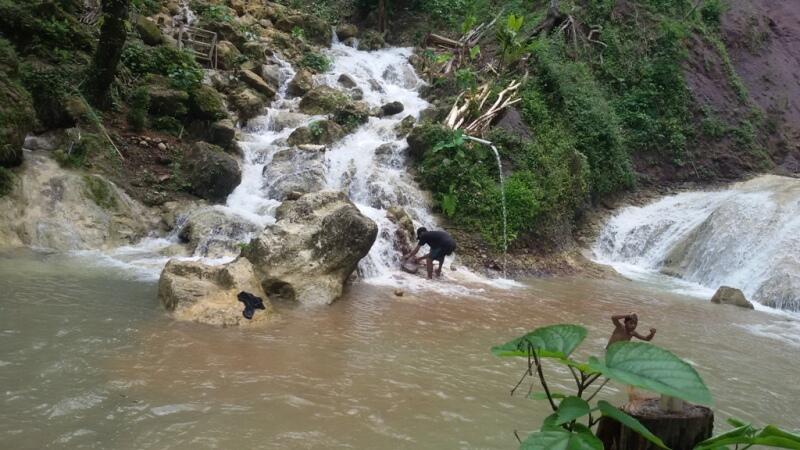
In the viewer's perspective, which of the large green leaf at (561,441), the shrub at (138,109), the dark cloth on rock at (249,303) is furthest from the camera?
the shrub at (138,109)

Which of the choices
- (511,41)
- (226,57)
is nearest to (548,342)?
(511,41)

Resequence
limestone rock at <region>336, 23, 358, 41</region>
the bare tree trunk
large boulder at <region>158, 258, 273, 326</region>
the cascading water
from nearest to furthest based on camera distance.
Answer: large boulder at <region>158, 258, 273, 326</region>, the cascading water, the bare tree trunk, limestone rock at <region>336, 23, 358, 41</region>

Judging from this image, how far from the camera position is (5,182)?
9008 mm

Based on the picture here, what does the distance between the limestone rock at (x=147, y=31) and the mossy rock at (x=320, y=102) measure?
410 centimetres

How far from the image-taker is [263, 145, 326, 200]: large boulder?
12.1 metres

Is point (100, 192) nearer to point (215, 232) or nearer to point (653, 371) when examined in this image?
point (215, 232)

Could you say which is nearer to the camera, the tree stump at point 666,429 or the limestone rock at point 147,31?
the tree stump at point 666,429

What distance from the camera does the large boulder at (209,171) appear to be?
36.5ft

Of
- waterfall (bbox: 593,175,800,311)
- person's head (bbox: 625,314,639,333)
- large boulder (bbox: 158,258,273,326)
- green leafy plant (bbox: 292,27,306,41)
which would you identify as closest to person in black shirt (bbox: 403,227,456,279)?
large boulder (bbox: 158,258,273,326)

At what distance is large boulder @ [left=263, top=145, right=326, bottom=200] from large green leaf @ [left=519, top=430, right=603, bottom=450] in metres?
10.9

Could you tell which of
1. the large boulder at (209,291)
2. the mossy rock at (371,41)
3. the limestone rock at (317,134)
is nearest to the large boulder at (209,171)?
the limestone rock at (317,134)

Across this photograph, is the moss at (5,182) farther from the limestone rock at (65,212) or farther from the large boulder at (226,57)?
the large boulder at (226,57)

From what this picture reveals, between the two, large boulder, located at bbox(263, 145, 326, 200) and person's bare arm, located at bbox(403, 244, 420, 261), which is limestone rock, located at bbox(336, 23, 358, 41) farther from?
person's bare arm, located at bbox(403, 244, 420, 261)

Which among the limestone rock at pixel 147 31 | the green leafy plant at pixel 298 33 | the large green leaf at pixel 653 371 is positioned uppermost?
the green leafy plant at pixel 298 33
